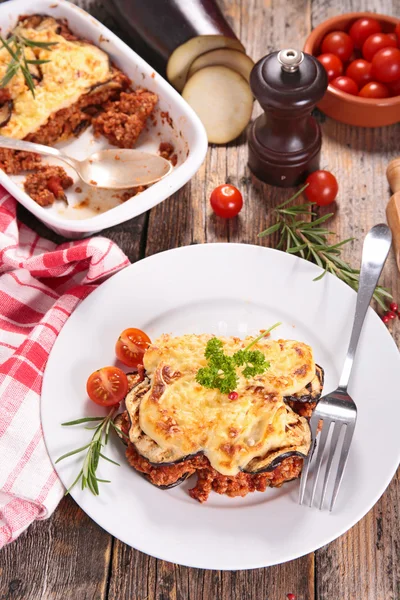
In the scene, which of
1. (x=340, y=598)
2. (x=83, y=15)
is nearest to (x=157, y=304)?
(x=340, y=598)

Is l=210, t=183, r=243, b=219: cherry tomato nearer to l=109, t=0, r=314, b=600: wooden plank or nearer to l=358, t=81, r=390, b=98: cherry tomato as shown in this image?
l=109, t=0, r=314, b=600: wooden plank

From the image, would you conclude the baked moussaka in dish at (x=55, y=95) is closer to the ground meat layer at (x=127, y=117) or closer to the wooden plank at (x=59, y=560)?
the ground meat layer at (x=127, y=117)

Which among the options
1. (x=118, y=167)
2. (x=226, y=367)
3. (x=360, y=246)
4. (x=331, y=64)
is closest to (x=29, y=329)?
(x=118, y=167)

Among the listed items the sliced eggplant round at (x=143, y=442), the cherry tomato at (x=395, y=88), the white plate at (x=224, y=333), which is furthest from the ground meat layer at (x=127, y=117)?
the sliced eggplant round at (x=143, y=442)

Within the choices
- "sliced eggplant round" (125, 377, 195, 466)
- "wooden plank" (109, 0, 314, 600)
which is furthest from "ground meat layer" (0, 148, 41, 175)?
"sliced eggplant round" (125, 377, 195, 466)

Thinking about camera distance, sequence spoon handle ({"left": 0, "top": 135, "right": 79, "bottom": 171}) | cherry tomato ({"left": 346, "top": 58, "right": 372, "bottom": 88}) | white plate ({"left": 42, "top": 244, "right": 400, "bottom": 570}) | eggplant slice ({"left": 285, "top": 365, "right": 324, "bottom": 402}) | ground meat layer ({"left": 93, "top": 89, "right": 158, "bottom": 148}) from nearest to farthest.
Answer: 1. white plate ({"left": 42, "top": 244, "right": 400, "bottom": 570})
2. eggplant slice ({"left": 285, "top": 365, "right": 324, "bottom": 402})
3. spoon handle ({"left": 0, "top": 135, "right": 79, "bottom": 171})
4. ground meat layer ({"left": 93, "top": 89, "right": 158, "bottom": 148})
5. cherry tomato ({"left": 346, "top": 58, "right": 372, "bottom": 88})

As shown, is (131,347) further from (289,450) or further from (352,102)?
(352,102)
